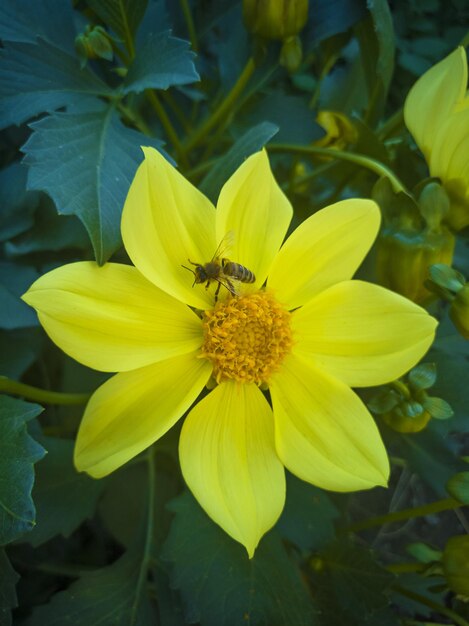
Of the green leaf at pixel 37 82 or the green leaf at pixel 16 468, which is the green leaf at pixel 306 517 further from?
the green leaf at pixel 37 82

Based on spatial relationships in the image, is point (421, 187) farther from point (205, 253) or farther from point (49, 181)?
point (49, 181)

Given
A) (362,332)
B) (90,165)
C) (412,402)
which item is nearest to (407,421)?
(412,402)

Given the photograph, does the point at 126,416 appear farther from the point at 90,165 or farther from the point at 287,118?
the point at 287,118

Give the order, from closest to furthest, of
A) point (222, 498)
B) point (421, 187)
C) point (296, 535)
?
point (222, 498) < point (421, 187) < point (296, 535)

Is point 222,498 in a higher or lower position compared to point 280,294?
lower

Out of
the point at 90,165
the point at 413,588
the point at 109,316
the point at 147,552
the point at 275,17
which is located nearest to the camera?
the point at 109,316

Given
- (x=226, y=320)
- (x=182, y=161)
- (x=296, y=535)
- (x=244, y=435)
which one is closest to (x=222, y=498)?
(x=244, y=435)

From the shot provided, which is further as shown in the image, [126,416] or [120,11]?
[120,11]
